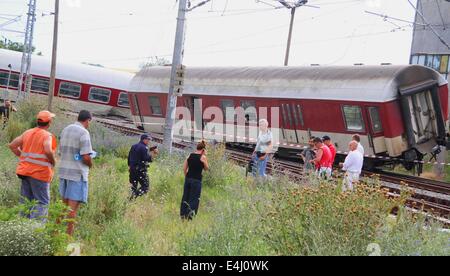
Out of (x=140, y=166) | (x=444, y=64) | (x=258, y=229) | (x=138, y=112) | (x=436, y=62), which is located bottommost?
(x=258, y=229)

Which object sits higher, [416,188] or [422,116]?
[422,116]

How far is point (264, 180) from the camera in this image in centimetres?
1288

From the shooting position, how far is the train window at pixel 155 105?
94.5 feet

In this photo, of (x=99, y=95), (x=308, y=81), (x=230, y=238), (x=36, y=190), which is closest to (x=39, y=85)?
(x=99, y=95)

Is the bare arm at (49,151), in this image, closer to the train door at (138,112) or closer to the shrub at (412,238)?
the shrub at (412,238)

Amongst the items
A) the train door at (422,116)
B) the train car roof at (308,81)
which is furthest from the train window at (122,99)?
the train door at (422,116)

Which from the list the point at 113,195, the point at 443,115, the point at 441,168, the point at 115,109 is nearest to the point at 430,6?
the point at 441,168

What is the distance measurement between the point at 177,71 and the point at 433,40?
27.5m

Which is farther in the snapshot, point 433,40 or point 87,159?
point 433,40

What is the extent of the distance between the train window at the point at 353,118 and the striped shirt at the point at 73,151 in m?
12.7

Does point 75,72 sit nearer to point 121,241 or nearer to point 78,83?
point 78,83

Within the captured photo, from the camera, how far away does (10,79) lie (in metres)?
39.0

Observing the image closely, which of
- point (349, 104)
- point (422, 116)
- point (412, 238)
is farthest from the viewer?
point (422, 116)
